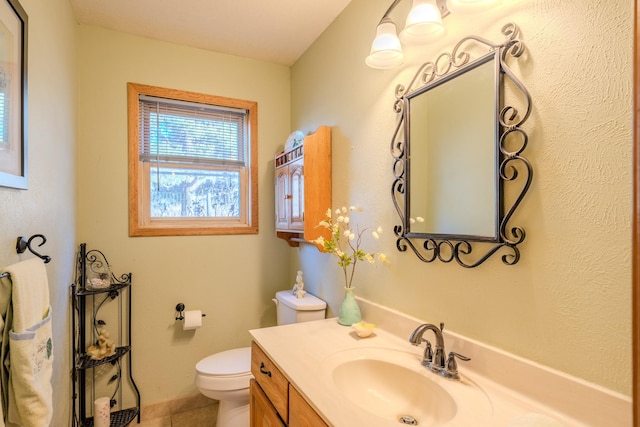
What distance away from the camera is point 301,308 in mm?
1996

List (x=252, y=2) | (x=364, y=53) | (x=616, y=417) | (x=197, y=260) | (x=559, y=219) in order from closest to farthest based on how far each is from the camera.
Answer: (x=616, y=417) → (x=559, y=219) → (x=364, y=53) → (x=252, y=2) → (x=197, y=260)

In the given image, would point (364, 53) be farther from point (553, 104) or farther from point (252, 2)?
point (553, 104)

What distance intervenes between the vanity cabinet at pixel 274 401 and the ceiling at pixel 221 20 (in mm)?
1814

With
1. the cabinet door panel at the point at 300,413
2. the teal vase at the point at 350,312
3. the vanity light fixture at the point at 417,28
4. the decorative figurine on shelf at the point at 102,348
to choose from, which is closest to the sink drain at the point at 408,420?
the cabinet door panel at the point at 300,413

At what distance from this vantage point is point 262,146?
258 cm

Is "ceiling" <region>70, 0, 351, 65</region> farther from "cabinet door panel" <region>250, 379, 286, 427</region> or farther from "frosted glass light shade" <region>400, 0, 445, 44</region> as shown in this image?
"cabinet door panel" <region>250, 379, 286, 427</region>

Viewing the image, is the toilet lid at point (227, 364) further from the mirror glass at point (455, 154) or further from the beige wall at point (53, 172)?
the mirror glass at point (455, 154)

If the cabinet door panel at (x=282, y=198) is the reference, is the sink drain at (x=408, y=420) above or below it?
below

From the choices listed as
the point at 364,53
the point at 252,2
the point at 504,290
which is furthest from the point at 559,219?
the point at 252,2

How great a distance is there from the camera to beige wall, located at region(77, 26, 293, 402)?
2.11 m

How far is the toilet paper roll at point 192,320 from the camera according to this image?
221 centimetres

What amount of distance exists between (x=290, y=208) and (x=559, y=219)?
5.03 feet

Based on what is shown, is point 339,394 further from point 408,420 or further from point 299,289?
point 299,289

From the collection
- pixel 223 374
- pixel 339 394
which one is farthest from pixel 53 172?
pixel 339 394
